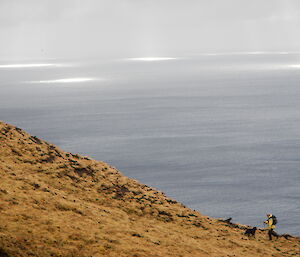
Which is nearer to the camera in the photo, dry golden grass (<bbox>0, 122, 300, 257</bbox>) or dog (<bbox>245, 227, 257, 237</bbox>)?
dry golden grass (<bbox>0, 122, 300, 257</bbox>)

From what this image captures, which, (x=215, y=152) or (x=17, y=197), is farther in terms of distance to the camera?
(x=215, y=152)

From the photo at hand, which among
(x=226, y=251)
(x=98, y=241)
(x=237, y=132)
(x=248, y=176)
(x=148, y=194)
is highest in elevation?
(x=237, y=132)

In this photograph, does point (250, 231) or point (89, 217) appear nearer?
point (89, 217)

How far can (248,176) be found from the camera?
13525 centimetres

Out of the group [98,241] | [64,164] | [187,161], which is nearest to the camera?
[98,241]

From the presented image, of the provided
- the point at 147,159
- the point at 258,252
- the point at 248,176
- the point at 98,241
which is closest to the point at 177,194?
the point at 248,176

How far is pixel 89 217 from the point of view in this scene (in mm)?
36750

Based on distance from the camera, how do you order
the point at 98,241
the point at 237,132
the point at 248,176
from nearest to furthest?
the point at 98,241, the point at 248,176, the point at 237,132

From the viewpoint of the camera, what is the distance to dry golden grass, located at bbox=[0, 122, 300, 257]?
30.7 metres

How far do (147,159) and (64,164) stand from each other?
106650 millimetres

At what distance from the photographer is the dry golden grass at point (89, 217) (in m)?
30.7

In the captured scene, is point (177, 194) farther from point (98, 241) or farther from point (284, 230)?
point (98, 241)

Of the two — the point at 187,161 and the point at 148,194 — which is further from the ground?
the point at 187,161

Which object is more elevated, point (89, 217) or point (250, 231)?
point (250, 231)
